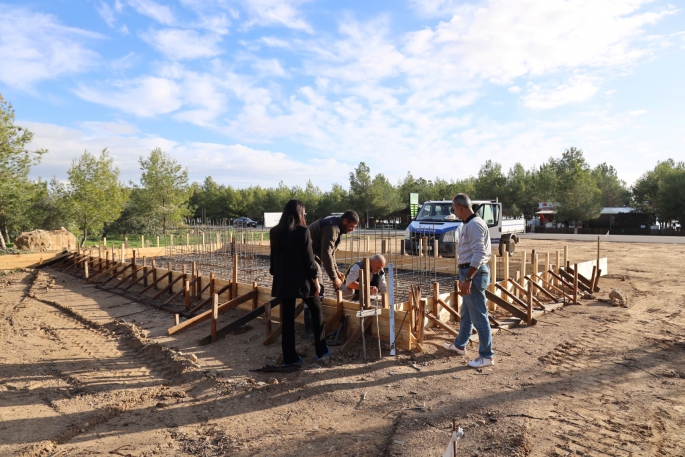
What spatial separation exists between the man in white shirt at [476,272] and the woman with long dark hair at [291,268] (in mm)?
1528

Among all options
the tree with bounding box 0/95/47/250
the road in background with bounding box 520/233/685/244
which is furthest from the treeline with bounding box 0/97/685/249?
the road in background with bounding box 520/233/685/244

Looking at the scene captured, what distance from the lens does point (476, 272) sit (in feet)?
13.8

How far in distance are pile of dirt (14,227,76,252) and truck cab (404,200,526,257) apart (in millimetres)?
13350

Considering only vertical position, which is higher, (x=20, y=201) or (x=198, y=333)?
(x=20, y=201)

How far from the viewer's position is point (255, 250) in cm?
1535

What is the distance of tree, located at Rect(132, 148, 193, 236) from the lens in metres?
24.9

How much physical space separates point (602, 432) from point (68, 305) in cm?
897

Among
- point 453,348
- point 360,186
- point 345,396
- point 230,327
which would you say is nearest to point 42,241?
point 230,327

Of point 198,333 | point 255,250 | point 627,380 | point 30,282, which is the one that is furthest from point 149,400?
point 255,250

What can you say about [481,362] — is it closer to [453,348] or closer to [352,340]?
[453,348]

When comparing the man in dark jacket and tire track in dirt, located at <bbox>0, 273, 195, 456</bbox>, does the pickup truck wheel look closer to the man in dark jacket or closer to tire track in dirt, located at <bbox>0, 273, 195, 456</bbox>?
→ the man in dark jacket

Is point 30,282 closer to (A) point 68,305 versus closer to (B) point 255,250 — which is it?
(A) point 68,305

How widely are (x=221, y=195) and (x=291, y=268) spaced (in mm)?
52084

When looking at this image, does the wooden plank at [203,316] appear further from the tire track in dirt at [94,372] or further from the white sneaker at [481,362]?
the white sneaker at [481,362]
